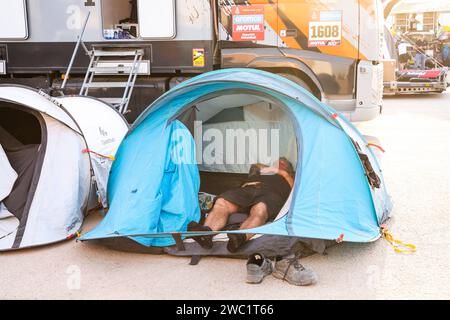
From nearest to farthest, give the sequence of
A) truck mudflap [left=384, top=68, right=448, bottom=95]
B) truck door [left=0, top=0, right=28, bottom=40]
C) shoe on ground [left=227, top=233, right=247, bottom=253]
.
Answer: shoe on ground [left=227, top=233, right=247, bottom=253], truck door [left=0, top=0, right=28, bottom=40], truck mudflap [left=384, top=68, right=448, bottom=95]

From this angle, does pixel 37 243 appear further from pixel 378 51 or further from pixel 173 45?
pixel 378 51

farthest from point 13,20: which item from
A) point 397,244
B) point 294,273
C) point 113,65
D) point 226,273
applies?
point 397,244

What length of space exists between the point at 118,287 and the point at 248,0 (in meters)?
4.53

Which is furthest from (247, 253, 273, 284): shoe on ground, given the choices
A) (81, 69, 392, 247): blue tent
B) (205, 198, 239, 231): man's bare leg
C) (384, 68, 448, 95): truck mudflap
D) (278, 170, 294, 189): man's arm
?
(384, 68, 448, 95): truck mudflap

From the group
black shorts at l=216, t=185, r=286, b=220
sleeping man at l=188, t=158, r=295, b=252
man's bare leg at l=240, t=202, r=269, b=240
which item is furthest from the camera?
black shorts at l=216, t=185, r=286, b=220

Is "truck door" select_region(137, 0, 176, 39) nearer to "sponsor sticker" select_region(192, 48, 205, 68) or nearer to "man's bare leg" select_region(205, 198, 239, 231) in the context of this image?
"sponsor sticker" select_region(192, 48, 205, 68)

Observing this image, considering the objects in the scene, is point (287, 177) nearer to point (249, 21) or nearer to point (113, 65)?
point (249, 21)

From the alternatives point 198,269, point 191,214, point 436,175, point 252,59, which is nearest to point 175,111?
point 191,214

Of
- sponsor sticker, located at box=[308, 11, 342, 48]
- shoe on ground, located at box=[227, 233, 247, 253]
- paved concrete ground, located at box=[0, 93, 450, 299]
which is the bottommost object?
paved concrete ground, located at box=[0, 93, 450, 299]

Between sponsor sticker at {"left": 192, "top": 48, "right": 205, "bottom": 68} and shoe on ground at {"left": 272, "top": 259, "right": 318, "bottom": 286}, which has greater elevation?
sponsor sticker at {"left": 192, "top": 48, "right": 205, "bottom": 68}

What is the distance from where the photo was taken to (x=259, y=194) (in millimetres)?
4312

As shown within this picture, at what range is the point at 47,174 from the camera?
4.24 m

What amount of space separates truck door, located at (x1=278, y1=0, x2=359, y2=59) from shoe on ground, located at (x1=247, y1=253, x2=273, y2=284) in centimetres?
400

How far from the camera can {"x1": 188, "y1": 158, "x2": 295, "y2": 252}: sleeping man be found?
152 inches
